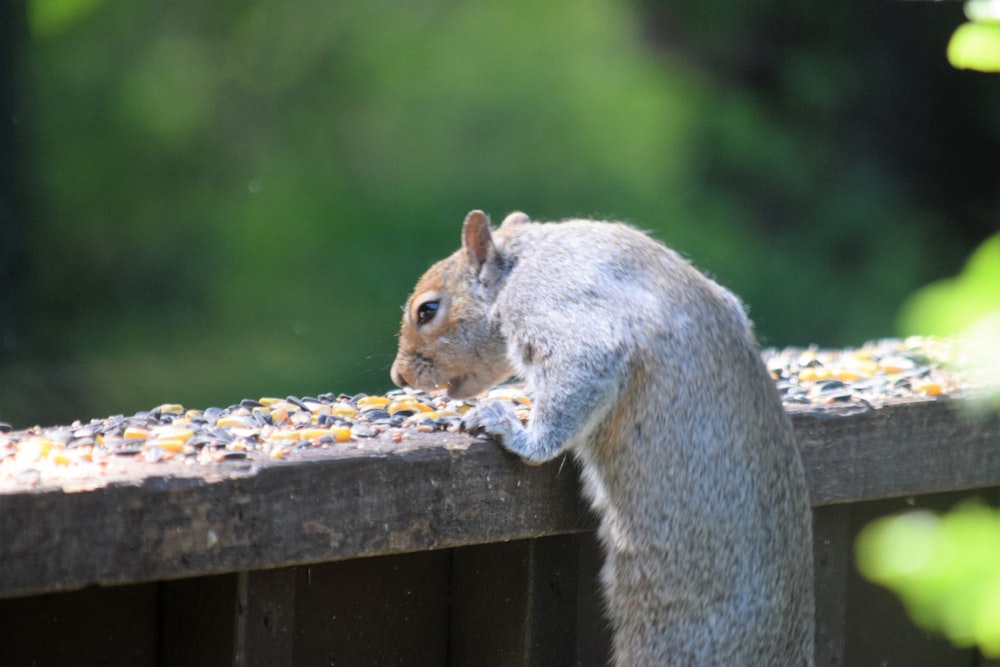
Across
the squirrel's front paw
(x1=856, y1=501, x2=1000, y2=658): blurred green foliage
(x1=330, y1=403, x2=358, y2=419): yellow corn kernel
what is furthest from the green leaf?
(x1=330, y1=403, x2=358, y2=419): yellow corn kernel

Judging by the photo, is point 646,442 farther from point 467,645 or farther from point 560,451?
point 467,645

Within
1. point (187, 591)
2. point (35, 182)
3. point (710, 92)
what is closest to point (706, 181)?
point (710, 92)

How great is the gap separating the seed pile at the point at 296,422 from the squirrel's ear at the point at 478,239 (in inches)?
11.0

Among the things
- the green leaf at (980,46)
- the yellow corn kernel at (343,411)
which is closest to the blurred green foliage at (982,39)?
the green leaf at (980,46)

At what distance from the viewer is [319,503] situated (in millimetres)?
1742

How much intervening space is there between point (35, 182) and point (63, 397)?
1.49 meters

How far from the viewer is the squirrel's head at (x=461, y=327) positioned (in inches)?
98.7

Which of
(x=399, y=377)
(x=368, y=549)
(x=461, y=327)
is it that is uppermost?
(x=461, y=327)

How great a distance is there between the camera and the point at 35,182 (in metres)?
7.28

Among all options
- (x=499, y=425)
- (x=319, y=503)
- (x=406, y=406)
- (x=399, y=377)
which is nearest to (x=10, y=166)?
(x=399, y=377)

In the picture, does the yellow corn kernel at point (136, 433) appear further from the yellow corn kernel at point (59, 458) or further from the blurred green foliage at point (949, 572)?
the blurred green foliage at point (949, 572)

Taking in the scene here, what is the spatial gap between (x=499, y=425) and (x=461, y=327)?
1.80 ft

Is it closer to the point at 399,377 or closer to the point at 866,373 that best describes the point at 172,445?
the point at 399,377

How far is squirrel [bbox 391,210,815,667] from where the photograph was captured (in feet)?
6.76
